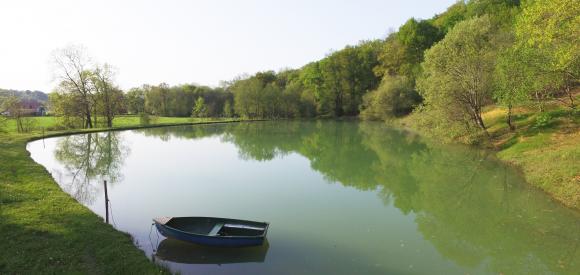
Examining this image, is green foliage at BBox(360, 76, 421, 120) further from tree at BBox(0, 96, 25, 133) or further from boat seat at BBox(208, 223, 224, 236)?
tree at BBox(0, 96, 25, 133)

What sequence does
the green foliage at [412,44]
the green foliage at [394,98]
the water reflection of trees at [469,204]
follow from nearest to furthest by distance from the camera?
the water reflection of trees at [469,204] < the green foliage at [394,98] < the green foliage at [412,44]

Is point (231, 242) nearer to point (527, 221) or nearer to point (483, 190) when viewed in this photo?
point (527, 221)

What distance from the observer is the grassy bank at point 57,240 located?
830cm

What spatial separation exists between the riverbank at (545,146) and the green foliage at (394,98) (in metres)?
25.1

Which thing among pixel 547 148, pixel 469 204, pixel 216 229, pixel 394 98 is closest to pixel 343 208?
pixel 469 204

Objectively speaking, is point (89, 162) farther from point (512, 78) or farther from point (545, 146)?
point (512, 78)

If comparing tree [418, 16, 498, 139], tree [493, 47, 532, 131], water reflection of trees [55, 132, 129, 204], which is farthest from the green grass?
water reflection of trees [55, 132, 129, 204]

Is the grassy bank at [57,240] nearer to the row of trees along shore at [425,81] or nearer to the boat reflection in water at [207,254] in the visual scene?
the boat reflection in water at [207,254]

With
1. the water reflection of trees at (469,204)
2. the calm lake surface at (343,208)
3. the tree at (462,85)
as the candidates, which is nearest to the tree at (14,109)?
the calm lake surface at (343,208)

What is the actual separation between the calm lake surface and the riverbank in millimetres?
742

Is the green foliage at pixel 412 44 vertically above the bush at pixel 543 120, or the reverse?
the green foliage at pixel 412 44

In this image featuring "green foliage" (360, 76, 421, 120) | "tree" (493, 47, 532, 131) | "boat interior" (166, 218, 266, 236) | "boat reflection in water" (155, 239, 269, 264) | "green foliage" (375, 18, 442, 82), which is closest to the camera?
"boat reflection in water" (155, 239, 269, 264)

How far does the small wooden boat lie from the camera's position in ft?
32.6

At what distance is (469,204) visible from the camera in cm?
1541
